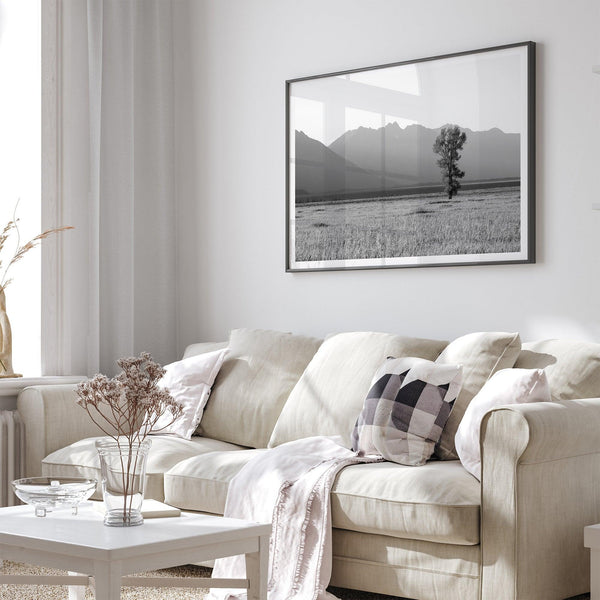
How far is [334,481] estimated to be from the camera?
332 cm

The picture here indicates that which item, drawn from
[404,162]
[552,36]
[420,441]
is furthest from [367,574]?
[552,36]

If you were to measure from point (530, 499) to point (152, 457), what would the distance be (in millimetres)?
1476

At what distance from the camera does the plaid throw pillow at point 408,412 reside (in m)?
3.42

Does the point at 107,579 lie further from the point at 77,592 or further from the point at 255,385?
the point at 255,385

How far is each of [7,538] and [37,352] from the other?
2.38m

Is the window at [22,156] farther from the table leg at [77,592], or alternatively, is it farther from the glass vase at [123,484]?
the glass vase at [123,484]

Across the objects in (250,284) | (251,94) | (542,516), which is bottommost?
(542,516)

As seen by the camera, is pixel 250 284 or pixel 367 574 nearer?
pixel 367 574

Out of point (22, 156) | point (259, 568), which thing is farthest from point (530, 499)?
point (22, 156)

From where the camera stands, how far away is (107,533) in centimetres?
250

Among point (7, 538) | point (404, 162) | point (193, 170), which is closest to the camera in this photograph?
point (7, 538)

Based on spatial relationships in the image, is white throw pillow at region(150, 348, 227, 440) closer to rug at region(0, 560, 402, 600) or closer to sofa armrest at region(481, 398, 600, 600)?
rug at region(0, 560, 402, 600)

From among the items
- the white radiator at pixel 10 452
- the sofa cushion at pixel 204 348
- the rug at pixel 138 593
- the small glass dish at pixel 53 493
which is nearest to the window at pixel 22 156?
the white radiator at pixel 10 452

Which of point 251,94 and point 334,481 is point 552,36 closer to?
point 251,94
